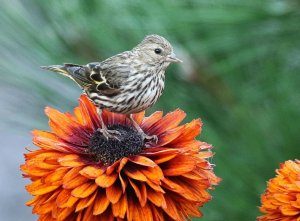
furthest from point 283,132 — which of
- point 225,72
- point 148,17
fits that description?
point 148,17

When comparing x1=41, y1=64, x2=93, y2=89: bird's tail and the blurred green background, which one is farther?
the blurred green background

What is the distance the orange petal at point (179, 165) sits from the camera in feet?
4.48

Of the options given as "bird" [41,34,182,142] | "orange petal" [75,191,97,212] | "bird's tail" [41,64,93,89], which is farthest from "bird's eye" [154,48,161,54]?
"orange petal" [75,191,97,212]

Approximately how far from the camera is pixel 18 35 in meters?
2.46

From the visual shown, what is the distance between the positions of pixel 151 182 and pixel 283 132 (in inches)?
39.2

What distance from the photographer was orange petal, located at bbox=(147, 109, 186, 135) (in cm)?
154

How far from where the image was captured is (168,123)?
1.55 metres

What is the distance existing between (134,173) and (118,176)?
1.5 inches

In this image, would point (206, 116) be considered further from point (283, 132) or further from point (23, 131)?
point (23, 131)

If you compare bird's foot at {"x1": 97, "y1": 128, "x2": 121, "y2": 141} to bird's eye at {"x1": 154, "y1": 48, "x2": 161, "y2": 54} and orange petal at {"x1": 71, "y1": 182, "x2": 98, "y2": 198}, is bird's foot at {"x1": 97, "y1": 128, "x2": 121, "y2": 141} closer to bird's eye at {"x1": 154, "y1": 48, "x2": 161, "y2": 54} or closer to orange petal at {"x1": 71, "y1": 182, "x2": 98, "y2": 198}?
orange petal at {"x1": 71, "y1": 182, "x2": 98, "y2": 198}

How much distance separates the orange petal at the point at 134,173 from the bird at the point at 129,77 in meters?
0.27

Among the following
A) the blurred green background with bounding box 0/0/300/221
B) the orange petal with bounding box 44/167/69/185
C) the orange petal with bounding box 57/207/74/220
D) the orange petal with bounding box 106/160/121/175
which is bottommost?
the orange petal with bounding box 57/207/74/220

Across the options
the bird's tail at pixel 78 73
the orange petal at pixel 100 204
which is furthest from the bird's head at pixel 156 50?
the orange petal at pixel 100 204

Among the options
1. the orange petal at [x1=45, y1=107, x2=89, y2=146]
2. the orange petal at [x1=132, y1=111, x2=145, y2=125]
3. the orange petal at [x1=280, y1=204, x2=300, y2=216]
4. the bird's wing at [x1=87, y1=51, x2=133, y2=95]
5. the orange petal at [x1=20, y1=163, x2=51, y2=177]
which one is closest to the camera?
the orange petal at [x1=280, y1=204, x2=300, y2=216]
